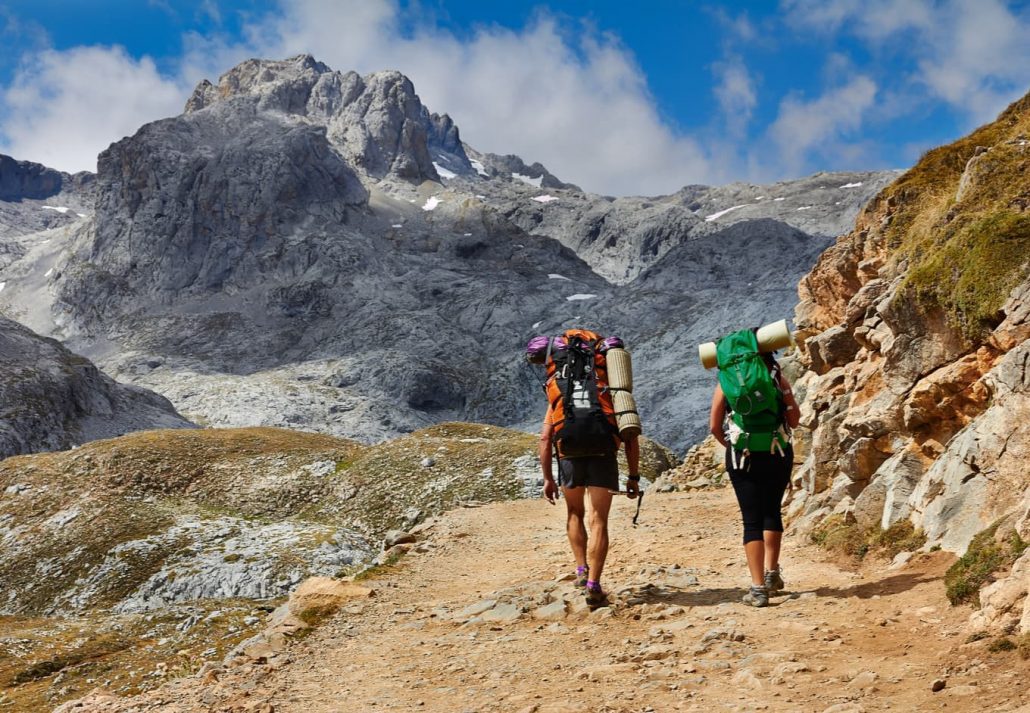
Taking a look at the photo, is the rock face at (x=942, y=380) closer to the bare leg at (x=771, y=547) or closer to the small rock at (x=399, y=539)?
the bare leg at (x=771, y=547)

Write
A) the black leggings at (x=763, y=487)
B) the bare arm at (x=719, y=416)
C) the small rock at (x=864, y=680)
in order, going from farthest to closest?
the bare arm at (x=719, y=416), the black leggings at (x=763, y=487), the small rock at (x=864, y=680)

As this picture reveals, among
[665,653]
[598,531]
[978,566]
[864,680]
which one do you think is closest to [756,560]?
[598,531]

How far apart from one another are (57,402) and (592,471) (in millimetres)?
→ 117417

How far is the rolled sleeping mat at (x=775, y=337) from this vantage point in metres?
8.97

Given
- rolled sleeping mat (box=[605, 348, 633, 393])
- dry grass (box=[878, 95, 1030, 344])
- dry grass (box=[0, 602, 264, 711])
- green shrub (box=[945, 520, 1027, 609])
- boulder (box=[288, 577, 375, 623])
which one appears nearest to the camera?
green shrub (box=[945, 520, 1027, 609])

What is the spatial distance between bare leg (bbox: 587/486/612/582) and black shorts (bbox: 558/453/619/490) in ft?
0.32

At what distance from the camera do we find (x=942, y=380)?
11375 mm

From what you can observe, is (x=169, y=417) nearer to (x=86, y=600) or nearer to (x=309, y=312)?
(x=309, y=312)

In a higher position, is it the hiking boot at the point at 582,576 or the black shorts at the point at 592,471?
the black shorts at the point at 592,471

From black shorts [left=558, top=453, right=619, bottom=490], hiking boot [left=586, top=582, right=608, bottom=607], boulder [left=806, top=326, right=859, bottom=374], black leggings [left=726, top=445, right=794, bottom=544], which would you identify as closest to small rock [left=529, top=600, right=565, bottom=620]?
hiking boot [left=586, top=582, right=608, bottom=607]

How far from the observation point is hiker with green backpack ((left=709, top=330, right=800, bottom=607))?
29.8ft

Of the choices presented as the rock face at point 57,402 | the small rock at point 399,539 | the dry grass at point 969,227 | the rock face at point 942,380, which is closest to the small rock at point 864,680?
the rock face at point 942,380

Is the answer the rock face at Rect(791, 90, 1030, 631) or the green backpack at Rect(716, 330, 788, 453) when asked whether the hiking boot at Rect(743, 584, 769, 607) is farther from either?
the rock face at Rect(791, 90, 1030, 631)

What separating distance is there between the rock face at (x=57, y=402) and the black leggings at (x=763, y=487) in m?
107
